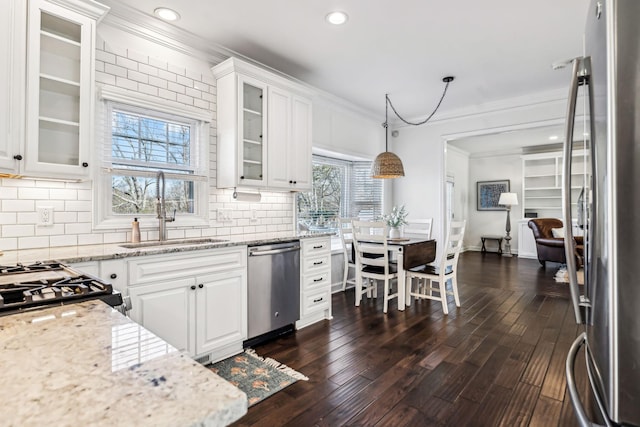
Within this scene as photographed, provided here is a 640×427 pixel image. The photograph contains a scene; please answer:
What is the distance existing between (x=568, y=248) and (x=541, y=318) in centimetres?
315

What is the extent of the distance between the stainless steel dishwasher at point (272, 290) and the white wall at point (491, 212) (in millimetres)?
7214

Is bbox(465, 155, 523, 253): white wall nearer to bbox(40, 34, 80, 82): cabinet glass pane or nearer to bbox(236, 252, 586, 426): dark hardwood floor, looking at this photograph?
bbox(236, 252, 586, 426): dark hardwood floor

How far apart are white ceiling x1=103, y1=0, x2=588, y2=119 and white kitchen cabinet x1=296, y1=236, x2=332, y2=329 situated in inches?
73.7

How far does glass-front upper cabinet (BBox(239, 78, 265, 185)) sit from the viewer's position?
10.4 feet

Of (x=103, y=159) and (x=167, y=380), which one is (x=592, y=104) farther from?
(x=103, y=159)

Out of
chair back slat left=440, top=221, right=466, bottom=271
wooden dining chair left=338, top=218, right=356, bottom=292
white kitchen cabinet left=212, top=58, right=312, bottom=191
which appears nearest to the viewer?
white kitchen cabinet left=212, top=58, right=312, bottom=191

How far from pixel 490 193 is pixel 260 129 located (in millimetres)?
→ 7333

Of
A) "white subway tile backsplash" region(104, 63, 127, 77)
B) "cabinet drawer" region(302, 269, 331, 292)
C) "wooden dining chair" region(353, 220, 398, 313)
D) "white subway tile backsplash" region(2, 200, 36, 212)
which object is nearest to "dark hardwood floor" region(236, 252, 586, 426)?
"wooden dining chair" region(353, 220, 398, 313)

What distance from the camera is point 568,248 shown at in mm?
1006

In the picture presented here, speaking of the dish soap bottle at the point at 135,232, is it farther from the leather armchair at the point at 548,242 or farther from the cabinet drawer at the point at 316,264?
the leather armchair at the point at 548,242

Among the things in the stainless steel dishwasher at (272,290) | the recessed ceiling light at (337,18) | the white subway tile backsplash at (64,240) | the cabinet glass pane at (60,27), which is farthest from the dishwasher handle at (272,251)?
the recessed ceiling light at (337,18)

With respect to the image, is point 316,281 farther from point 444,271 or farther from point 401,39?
point 401,39

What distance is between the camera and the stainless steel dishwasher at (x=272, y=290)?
2805mm

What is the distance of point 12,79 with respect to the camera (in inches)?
75.1
